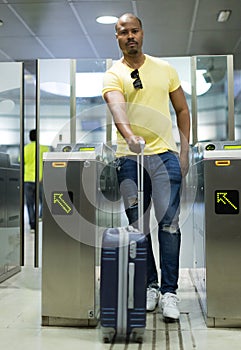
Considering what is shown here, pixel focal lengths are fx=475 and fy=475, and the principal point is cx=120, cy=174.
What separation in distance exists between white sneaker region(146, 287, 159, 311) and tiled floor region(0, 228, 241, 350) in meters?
0.04

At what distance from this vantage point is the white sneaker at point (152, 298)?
2.19 m

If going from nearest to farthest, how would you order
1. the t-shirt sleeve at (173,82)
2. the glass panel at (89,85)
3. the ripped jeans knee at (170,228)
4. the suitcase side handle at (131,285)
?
the suitcase side handle at (131,285)
the ripped jeans knee at (170,228)
the t-shirt sleeve at (173,82)
the glass panel at (89,85)

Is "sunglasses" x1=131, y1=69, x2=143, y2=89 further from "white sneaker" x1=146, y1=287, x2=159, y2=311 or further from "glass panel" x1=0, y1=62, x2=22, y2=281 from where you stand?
"glass panel" x1=0, y1=62, x2=22, y2=281

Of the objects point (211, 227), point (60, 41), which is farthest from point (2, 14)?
point (211, 227)

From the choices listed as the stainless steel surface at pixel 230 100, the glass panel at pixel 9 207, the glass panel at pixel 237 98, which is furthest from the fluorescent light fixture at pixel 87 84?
the glass panel at pixel 237 98

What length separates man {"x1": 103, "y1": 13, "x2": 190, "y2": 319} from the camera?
210 cm

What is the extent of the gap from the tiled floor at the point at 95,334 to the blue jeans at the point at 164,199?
0.19 m

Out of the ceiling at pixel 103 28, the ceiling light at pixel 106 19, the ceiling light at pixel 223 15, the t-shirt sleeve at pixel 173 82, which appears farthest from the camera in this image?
the ceiling light at pixel 106 19

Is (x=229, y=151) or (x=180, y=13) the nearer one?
(x=229, y=151)

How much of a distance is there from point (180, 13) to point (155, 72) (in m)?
2.77

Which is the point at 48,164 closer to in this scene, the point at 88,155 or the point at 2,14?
the point at 88,155

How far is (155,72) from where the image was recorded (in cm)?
219

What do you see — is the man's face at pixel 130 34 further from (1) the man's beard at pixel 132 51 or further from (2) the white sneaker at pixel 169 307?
(2) the white sneaker at pixel 169 307

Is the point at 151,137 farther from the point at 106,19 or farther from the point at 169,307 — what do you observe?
the point at 106,19
